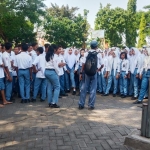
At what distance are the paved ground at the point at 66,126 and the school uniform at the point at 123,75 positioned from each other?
1220mm

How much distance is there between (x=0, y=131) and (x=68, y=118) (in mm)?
1652

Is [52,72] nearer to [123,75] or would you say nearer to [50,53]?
[50,53]

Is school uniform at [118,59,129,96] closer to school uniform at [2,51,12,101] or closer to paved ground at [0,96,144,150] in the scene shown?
paved ground at [0,96,144,150]

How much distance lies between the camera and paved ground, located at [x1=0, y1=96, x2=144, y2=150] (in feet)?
13.1

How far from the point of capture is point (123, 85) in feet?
27.6

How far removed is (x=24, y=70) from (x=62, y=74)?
163 cm

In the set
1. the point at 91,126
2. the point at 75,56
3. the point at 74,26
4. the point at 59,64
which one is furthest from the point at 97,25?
the point at 91,126

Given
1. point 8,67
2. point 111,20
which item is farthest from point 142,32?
point 8,67

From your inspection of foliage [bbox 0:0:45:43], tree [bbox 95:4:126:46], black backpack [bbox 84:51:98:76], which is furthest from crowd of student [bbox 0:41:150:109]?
tree [bbox 95:4:126:46]

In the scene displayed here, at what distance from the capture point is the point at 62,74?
27.3ft

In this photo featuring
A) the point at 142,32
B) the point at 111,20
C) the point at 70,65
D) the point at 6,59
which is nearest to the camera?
the point at 6,59

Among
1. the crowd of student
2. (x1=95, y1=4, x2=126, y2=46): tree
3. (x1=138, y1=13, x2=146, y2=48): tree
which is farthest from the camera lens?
(x1=138, y1=13, x2=146, y2=48): tree

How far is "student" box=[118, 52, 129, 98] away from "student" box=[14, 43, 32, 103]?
3387 mm

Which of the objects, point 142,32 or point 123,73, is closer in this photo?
point 123,73
